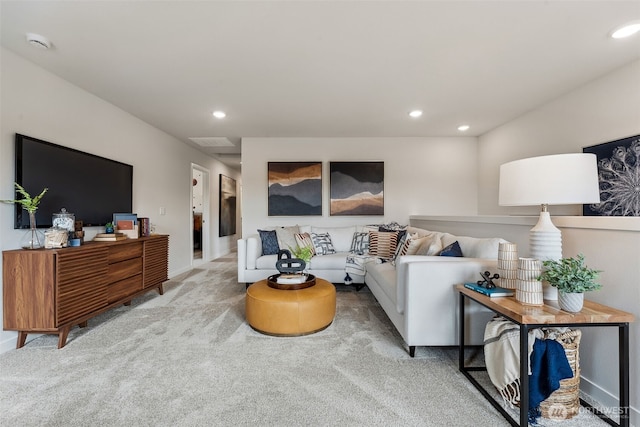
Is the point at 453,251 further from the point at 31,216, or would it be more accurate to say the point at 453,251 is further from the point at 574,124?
the point at 31,216

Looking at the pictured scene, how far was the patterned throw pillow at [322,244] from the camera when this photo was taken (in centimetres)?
378

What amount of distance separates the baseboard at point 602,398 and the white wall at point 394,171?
3081 mm

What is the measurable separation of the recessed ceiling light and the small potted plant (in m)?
1.73

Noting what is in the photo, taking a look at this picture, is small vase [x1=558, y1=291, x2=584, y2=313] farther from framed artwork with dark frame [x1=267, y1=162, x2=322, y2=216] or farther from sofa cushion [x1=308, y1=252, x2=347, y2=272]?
framed artwork with dark frame [x1=267, y1=162, x2=322, y2=216]

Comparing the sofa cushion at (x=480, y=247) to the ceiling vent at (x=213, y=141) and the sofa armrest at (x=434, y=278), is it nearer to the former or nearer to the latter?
the sofa armrest at (x=434, y=278)

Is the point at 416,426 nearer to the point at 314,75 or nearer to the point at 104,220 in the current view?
the point at 314,75

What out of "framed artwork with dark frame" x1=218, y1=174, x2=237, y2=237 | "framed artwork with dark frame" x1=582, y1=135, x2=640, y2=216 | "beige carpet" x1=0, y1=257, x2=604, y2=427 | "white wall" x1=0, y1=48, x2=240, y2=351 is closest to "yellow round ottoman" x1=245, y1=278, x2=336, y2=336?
"beige carpet" x1=0, y1=257, x2=604, y2=427

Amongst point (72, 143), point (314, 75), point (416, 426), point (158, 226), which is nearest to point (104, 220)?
point (72, 143)

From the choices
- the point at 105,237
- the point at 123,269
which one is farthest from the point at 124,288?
the point at 105,237

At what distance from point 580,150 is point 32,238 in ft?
16.3

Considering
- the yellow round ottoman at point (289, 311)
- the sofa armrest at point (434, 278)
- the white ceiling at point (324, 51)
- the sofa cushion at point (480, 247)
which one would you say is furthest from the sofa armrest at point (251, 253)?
the sofa cushion at point (480, 247)

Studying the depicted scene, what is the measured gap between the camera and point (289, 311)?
2.17 metres

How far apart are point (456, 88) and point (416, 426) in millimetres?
2832

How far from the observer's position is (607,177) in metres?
2.29
